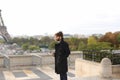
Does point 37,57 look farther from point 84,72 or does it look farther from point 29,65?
point 84,72

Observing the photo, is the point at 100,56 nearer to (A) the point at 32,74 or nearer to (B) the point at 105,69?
(B) the point at 105,69

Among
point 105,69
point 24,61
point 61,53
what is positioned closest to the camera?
point 61,53

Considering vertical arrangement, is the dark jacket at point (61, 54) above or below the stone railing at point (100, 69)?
above

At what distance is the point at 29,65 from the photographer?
19.5m

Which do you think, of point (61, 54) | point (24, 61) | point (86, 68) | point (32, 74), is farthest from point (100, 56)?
point (24, 61)

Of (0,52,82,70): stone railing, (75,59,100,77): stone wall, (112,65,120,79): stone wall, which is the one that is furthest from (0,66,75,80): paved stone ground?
(112,65,120,79): stone wall

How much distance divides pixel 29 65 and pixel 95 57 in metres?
6.57

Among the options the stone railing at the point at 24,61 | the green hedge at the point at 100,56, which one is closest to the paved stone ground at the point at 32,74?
the stone railing at the point at 24,61

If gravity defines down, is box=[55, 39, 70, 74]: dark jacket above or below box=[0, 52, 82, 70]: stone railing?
above

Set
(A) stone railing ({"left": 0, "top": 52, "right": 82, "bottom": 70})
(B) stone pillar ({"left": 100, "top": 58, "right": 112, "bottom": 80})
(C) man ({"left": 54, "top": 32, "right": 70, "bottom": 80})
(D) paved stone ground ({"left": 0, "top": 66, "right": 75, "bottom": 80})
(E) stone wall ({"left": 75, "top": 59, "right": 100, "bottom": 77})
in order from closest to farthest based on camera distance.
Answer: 1. (C) man ({"left": 54, "top": 32, "right": 70, "bottom": 80})
2. (B) stone pillar ({"left": 100, "top": 58, "right": 112, "bottom": 80})
3. (E) stone wall ({"left": 75, "top": 59, "right": 100, "bottom": 77})
4. (D) paved stone ground ({"left": 0, "top": 66, "right": 75, "bottom": 80})
5. (A) stone railing ({"left": 0, "top": 52, "right": 82, "bottom": 70})

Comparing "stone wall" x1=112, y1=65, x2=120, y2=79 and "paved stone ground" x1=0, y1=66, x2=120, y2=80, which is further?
"paved stone ground" x1=0, y1=66, x2=120, y2=80

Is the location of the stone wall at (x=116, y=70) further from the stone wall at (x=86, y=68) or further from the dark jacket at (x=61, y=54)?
the dark jacket at (x=61, y=54)

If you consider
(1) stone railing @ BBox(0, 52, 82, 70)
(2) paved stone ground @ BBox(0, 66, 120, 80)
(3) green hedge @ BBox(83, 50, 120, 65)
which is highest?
(3) green hedge @ BBox(83, 50, 120, 65)

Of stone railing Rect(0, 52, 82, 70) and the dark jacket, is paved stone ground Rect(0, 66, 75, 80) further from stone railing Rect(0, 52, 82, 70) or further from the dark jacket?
the dark jacket
